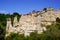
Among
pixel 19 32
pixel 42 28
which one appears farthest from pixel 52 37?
pixel 19 32

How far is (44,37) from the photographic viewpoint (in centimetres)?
1783

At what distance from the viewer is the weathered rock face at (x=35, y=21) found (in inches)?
893

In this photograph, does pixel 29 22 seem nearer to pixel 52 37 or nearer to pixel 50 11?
pixel 50 11

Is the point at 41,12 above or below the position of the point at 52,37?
above

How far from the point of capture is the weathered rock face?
22.7 m

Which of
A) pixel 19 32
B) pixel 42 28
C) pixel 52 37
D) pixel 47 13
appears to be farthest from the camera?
pixel 19 32

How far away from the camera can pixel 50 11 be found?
23031 millimetres

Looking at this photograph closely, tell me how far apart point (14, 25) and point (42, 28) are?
5.81m

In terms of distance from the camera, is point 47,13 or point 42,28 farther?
point 47,13

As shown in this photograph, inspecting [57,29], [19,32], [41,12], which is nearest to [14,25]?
[19,32]

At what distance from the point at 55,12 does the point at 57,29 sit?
5.07 m

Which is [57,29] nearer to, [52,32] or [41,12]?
[52,32]

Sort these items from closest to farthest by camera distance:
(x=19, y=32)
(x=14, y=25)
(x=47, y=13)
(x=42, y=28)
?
(x=42, y=28) < (x=47, y=13) < (x=19, y=32) < (x=14, y=25)

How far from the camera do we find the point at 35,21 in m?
23.8
